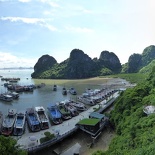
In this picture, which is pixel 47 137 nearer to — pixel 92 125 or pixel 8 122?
pixel 92 125

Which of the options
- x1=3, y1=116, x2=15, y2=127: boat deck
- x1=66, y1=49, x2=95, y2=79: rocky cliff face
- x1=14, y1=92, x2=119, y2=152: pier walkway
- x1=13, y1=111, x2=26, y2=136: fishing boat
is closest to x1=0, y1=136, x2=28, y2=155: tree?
x1=14, y1=92, x2=119, y2=152: pier walkway

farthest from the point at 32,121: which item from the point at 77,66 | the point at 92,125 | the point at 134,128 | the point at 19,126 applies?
Answer: the point at 77,66

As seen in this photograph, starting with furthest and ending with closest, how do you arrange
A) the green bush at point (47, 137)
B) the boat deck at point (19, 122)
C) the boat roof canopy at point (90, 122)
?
1. the boat deck at point (19, 122)
2. the boat roof canopy at point (90, 122)
3. the green bush at point (47, 137)

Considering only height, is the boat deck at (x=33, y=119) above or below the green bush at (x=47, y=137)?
above

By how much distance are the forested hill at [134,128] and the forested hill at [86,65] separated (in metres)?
95.3

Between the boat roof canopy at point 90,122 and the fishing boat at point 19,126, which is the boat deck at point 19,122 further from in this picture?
the boat roof canopy at point 90,122

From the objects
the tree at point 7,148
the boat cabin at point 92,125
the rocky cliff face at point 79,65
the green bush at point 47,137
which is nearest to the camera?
the tree at point 7,148

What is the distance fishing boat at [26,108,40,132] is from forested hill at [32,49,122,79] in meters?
88.4

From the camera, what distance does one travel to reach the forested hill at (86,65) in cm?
13162

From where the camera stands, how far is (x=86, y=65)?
136 metres

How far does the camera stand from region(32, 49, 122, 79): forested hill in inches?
5157

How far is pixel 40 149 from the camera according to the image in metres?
27.1

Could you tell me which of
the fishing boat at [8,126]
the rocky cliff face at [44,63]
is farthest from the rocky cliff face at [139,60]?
the fishing boat at [8,126]

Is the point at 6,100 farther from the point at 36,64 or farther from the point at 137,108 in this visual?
the point at 36,64
